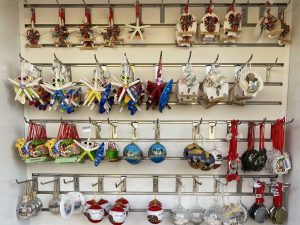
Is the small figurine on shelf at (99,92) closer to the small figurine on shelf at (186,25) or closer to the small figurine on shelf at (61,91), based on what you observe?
the small figurine on shelf at (61,91)

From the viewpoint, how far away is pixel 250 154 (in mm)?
1541

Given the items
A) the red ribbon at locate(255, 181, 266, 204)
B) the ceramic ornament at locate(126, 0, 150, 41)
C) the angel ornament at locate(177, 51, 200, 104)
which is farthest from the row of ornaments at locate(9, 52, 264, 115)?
the red ribbon at locate(255, 181, 266, 204)

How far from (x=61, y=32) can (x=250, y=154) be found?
1419 millimetres

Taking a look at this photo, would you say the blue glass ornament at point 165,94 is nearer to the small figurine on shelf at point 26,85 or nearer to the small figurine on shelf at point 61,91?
the small figurine on shelf at point 61,91

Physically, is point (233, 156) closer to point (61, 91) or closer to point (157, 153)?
point (157, 153)

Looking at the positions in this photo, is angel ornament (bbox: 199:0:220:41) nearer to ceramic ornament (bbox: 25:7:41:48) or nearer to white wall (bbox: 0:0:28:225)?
ceramic ornament (bbox: 25:7:41:48)

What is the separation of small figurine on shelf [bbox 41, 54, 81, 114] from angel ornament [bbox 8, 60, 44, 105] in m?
0.07

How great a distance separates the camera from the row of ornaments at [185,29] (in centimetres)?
152

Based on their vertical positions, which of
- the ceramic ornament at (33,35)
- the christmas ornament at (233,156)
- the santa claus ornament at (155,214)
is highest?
the ceramic ornament at (33,35)

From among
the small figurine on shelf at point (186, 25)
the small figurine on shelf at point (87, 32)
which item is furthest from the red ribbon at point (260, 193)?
the small figurine on shelf at point (87, 32)

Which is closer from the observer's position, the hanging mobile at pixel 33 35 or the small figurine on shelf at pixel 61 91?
the small figurine on shelf at pixel 61 91

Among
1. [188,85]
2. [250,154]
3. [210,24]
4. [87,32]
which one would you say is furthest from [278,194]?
[87,32]

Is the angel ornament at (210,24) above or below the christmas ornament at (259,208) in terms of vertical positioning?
above

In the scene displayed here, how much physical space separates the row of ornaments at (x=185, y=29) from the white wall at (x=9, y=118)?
110 millimetres
